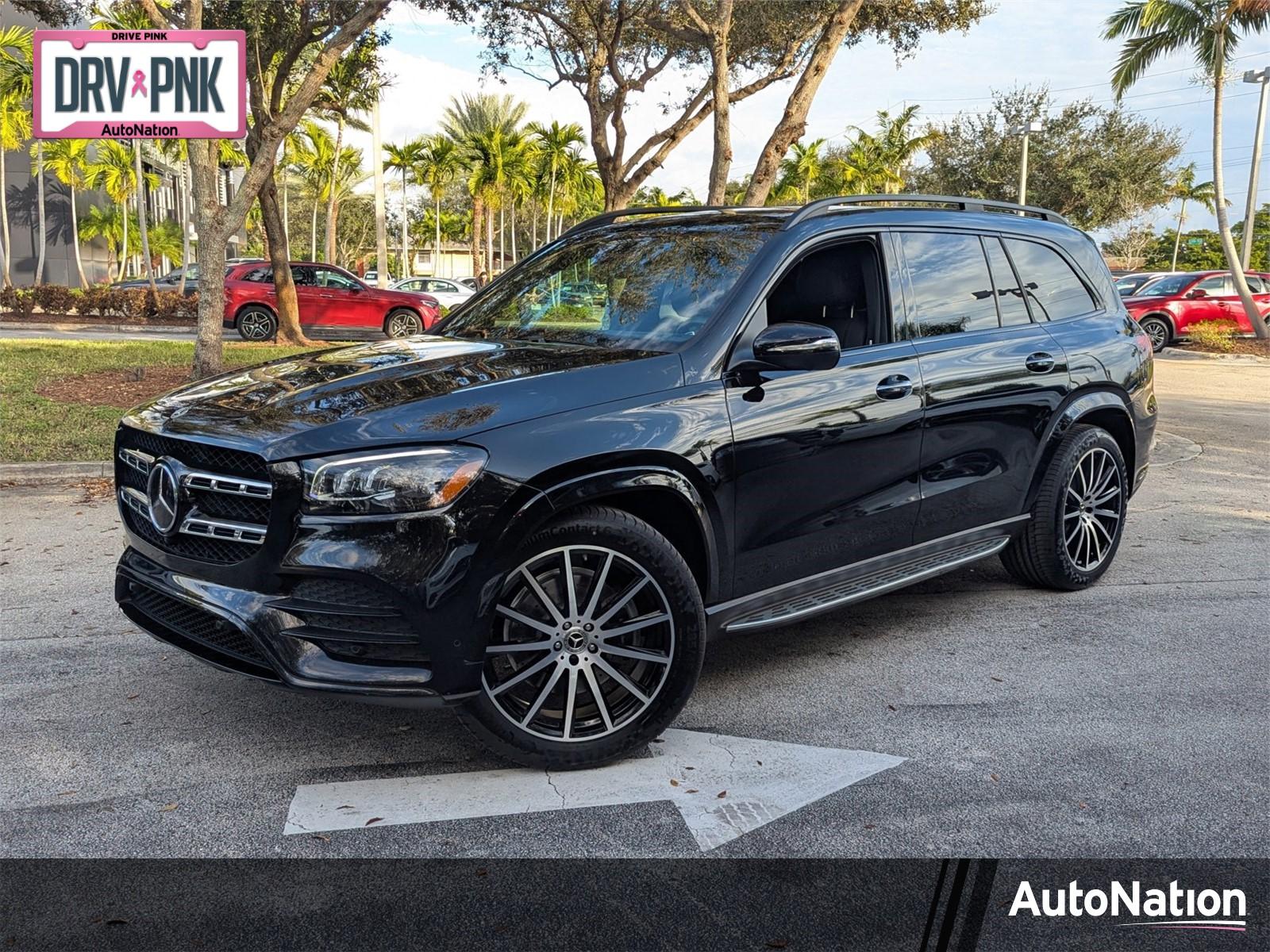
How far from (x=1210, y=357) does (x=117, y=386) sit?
65.8 ft

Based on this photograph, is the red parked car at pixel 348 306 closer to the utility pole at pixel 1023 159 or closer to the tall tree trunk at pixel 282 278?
the tall tree trunk at pixel 282 278

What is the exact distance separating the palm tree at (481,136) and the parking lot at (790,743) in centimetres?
4910

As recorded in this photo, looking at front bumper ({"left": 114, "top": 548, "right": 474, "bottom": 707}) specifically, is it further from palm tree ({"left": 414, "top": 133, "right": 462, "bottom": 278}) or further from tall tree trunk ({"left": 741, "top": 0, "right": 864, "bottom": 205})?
palm tree ({"left": 414, "top": 133, "right": 462, "bottom": 278})

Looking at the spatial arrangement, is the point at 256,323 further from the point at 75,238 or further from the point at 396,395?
the point at 75,238

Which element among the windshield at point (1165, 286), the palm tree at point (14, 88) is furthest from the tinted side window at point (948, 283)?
the palm tree at point (14, 88)

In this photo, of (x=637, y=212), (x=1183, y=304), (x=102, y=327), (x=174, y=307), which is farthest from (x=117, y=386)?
(x=1183, y=304)

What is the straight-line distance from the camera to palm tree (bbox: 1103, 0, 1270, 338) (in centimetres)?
2425

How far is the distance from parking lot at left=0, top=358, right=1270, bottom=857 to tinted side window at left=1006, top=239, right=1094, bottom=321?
4.84ft

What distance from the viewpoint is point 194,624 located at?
3641 mm

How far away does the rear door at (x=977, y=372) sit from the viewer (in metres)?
4.89

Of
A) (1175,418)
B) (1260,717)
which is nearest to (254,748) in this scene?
(1260,717)

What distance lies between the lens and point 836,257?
4703mm

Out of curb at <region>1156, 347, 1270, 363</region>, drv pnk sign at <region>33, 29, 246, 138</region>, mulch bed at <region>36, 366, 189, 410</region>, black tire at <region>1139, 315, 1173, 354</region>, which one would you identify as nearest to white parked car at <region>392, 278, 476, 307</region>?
mulch bed at <region>36, 366, 189, 410</region>

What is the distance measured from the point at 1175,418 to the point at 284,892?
40.7ft
